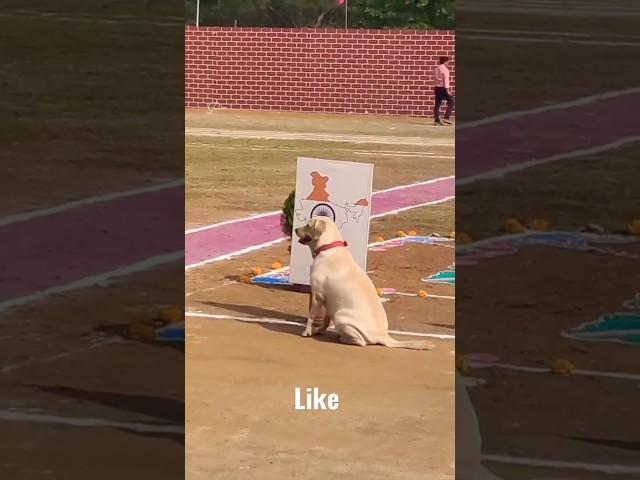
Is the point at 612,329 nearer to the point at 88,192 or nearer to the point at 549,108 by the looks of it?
the point at 88,192

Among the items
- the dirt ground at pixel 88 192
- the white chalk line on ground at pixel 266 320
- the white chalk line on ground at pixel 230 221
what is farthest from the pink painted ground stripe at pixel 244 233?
the white chalk line on ground at pixel 266 320

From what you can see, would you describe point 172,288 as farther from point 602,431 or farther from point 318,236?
point 602,431

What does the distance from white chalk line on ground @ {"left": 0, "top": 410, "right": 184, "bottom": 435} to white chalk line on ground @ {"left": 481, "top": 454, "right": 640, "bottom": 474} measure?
1257 millimetres

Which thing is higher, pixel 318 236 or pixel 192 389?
pixel 318 236

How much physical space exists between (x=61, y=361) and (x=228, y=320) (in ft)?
5.00

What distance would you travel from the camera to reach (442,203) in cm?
1143

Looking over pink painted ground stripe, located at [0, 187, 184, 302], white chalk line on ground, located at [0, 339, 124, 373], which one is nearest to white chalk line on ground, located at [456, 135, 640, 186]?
pink painted ground stripe, located at [0, 187, 184, 302]

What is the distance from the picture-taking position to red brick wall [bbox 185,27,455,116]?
18.5m

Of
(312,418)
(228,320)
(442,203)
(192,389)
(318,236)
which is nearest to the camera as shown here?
(312,418)

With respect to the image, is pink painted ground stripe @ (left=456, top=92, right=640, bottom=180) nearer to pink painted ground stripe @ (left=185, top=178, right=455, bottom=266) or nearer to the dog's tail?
pink painted ground stripe @ (left=185, top=178, right=455, bottom=266)

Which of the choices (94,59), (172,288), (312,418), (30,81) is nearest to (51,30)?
(94,59)

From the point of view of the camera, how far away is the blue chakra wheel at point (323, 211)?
695cm

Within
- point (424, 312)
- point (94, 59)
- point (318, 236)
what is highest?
point (94, 59)

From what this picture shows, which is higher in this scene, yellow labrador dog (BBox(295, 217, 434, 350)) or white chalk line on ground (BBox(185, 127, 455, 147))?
white chalk line on ground (BBox(185, 127, 455, 147))
